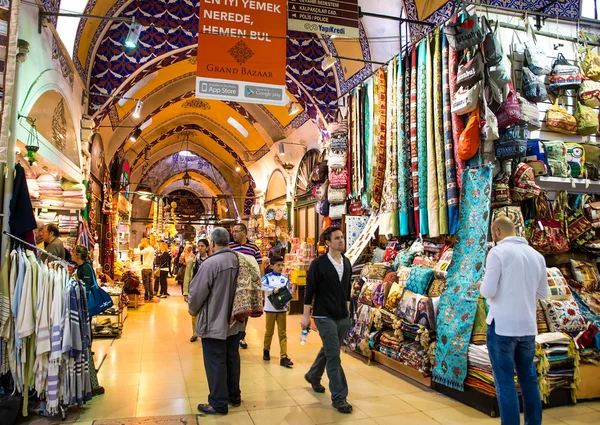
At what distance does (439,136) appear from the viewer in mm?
5008

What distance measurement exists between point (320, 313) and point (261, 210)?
12.0 metres

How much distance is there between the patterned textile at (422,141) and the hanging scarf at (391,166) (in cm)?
52

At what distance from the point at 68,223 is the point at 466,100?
229 inches

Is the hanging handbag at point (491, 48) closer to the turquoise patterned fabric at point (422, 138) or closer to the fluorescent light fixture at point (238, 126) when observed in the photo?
the turquoise patterned fabric at point (422, 138)

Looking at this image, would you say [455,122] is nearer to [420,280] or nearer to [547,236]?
[547,236]

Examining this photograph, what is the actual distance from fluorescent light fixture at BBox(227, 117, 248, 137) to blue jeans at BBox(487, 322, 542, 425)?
12.5 meters

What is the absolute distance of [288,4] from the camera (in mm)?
5180

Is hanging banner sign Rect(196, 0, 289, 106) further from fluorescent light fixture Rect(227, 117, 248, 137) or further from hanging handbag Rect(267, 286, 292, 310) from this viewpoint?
fluorescent light fixture Rect(227, 117, 248, 137)

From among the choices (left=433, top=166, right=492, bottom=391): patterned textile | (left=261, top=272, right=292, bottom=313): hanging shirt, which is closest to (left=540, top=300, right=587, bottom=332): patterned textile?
(left=433, top=166, right=492, bottom=391): patterned textile

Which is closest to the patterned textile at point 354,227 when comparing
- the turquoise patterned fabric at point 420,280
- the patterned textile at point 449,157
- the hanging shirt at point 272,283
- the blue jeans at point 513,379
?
the hanging shirt at point 272,283

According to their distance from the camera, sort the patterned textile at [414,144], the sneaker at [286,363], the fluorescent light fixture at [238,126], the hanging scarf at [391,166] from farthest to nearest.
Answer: the fluorescent light fixture at [238,126], the hanging scarf at [391,166], the patterned textile at [414,144], the sneaker at [286,363]

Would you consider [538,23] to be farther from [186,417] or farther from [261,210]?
[261,210]

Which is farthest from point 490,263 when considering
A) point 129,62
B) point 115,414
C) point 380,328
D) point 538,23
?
point 129,62

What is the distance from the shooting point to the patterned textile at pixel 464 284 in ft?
13.2
